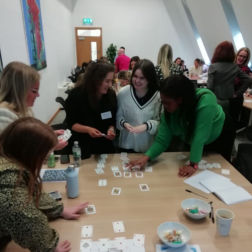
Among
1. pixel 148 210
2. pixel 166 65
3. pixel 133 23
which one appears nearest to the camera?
pixel 148 210

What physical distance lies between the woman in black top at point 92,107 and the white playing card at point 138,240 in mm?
881

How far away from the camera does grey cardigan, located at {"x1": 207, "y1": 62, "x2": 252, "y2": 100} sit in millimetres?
3455

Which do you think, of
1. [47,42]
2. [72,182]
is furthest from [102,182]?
[47,42]

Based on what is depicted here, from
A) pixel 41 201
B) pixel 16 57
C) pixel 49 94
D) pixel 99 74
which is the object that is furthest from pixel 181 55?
pixel 41 201

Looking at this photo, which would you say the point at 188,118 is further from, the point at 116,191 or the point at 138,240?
the point at 138,240

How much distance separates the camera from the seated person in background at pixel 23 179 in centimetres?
89

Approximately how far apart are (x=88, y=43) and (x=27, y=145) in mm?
9032

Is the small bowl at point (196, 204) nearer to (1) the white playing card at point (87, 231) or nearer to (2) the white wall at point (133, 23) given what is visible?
(1) the white playing card at point (87, 231)

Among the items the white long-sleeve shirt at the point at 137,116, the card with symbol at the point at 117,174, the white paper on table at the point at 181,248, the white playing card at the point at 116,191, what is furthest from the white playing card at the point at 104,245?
the white long-sleeve shirt at the point at 137,116

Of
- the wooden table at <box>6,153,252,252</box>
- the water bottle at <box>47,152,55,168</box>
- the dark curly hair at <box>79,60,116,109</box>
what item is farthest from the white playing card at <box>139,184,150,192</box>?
the dark curly hair at <box>79,60,116,109</box>

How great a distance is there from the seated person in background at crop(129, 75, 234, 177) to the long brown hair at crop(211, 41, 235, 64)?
5.78 feet

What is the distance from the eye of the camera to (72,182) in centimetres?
138

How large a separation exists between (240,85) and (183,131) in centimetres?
249

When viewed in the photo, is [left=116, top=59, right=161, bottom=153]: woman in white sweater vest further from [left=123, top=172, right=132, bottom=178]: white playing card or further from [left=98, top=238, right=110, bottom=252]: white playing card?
[left=98, top=238, right=110, bottom=252]: white playing card
